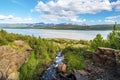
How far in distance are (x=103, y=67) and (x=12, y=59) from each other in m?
35.1

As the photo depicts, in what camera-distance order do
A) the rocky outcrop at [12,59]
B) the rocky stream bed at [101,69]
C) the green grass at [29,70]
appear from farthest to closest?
1. the green grass at [29,70]
2. the rocky outcrop at [12,59]
3. the rocky stream bed at [101,69]

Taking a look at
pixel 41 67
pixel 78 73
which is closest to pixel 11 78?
pixel 41 67

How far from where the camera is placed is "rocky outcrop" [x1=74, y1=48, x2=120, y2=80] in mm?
45469

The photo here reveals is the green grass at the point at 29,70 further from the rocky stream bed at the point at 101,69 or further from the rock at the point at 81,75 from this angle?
the rock at the point at 81,75

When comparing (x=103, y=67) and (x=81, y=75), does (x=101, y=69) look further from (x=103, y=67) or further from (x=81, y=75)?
(x=81, y=75)

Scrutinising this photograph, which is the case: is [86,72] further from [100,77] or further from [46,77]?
[46,77]

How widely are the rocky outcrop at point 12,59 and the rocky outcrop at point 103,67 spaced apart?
27149 mm

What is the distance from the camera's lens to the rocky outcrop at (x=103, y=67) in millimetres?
45469

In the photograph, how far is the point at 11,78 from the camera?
6644cm

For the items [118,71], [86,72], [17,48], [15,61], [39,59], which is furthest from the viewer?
[39,59]

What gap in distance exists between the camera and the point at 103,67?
4997 centimetres

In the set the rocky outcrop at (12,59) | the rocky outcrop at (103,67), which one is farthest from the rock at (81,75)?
the rocky outcrop at (12,59)

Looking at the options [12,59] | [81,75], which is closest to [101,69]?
[81,75]

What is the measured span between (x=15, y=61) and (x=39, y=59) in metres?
17.4
